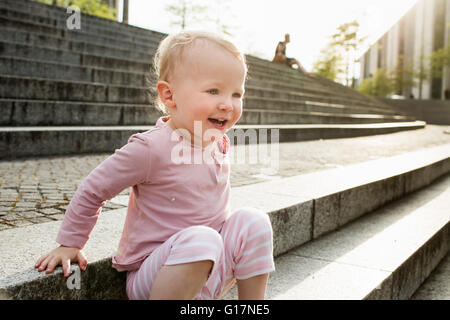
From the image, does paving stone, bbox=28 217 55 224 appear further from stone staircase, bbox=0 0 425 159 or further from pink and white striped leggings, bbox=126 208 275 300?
stone staircase, bbox=0 0 425 159

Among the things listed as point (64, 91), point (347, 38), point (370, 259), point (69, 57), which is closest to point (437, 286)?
point (370, 259)

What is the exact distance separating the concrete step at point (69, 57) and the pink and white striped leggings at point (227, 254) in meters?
5.10

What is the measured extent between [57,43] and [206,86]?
6.00 m

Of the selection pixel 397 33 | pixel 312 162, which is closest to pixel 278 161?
pixel 312 162

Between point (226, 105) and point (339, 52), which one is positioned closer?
point (226, 105)

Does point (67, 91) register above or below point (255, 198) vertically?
above

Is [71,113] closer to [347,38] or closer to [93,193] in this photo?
[93,193]

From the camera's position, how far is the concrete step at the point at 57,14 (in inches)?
316

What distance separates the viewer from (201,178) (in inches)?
59.3

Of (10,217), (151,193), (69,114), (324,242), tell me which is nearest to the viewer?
(151,193)

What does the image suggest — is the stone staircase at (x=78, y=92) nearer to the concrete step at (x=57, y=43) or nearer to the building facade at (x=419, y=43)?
the concrete step at (x=57, y=43)

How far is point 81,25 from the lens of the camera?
870 cm

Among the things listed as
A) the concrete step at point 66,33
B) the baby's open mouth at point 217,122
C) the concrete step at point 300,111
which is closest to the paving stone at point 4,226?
the baby's open mouth at point 217,122

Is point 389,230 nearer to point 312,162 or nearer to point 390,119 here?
point 312,162
